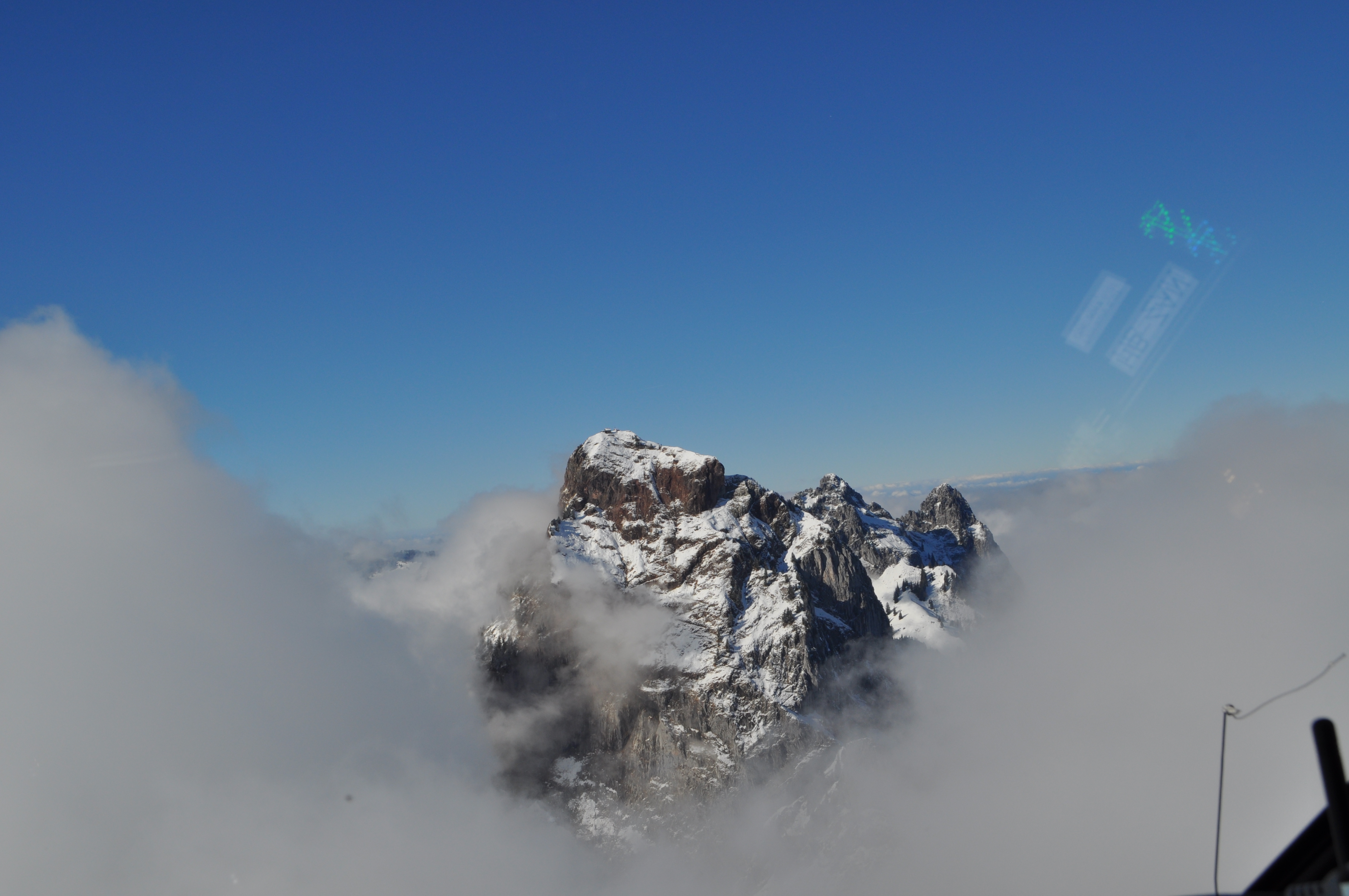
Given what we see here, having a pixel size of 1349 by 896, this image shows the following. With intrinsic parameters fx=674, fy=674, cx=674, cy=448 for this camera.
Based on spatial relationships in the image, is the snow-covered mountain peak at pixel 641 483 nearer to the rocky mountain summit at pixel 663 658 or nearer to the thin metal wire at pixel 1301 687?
the rocky mountain summit at pixel 663 658

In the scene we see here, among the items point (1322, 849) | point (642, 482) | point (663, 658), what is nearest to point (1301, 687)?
point (1322, 849)

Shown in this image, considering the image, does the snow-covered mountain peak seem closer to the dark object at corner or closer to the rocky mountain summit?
the rocky mountain summit

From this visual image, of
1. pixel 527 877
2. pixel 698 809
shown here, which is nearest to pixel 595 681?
pixel 698 809

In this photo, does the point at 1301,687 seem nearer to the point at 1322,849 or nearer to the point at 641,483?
the point at 1322,849

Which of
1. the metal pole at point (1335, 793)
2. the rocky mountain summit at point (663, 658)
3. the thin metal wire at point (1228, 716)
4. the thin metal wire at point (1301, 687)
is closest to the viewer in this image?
the metal pole at point (1335, 793)

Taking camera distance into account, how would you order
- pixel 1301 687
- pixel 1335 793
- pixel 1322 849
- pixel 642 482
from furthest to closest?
pixel 642 482, pixel 1322 849, pixel 1335 793, pixel 1301 687

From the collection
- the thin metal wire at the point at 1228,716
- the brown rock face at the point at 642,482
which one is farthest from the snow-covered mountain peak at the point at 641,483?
the thin metal wire at the point at 1228,716

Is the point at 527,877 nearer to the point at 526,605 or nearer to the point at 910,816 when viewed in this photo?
the point at 526,605
